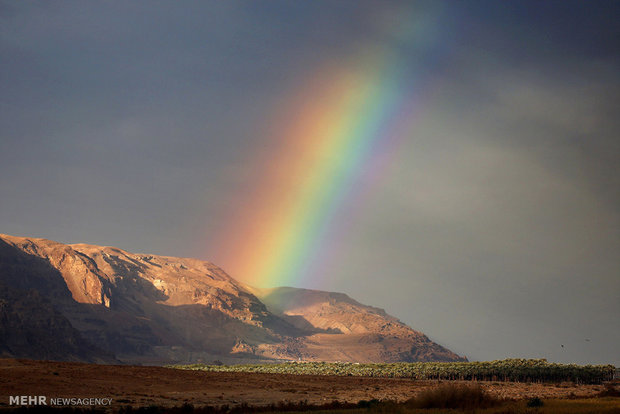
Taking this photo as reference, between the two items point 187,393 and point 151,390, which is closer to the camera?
point 187,393

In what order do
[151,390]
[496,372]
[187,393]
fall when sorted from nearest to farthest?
[187,393] → [151,390] → [496,372]

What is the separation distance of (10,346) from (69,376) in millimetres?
147248

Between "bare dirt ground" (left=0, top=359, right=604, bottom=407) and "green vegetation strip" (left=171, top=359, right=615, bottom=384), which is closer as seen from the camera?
"bare dirt ground" (left=0, top=359, right=604, bottom=407)

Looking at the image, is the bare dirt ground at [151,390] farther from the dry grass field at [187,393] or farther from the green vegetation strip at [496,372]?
the green vegetation strip at [496,372]

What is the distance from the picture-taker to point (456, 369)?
139m

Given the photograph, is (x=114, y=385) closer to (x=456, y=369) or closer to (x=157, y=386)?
(x=157, y=386)

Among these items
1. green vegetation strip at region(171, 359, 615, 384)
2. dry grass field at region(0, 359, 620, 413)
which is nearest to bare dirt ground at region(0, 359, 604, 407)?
dry grass field at region(0, 359, 620, 413)

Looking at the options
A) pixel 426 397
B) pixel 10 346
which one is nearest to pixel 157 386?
pixel 426 397

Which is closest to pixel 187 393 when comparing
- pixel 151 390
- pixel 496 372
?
pixel 151 390

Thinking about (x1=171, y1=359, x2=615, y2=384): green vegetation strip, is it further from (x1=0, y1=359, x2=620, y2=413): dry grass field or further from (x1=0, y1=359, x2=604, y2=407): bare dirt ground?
(x1=0, y1=359, x2=620, y2=413): dry grass field

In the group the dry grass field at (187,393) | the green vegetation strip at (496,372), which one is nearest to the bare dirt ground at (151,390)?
the dry grass field at (187,393)

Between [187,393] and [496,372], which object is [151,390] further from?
[496,372]

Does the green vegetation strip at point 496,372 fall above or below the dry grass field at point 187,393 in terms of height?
Answer: above

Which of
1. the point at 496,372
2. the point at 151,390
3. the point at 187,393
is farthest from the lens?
the point at 496,372
